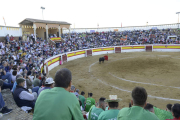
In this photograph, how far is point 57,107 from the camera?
66.4 inches

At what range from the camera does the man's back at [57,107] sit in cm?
167

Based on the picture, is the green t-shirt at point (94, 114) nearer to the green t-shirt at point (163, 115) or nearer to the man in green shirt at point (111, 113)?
the man in green shirt at point (111, 113)

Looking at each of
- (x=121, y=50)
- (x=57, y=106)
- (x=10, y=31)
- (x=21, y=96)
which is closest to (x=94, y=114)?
(x=57, y=106)

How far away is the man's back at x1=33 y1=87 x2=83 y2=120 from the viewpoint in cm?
167

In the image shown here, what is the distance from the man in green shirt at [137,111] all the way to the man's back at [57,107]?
658mm

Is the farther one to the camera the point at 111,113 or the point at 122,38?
the point at 122,38

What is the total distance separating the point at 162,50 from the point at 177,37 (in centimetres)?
906

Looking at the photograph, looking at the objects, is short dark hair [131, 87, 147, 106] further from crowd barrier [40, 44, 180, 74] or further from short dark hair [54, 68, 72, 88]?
crowd barrier [40, 44, 180, 74]

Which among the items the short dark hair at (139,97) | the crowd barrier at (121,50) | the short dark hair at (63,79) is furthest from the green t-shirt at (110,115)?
the crowd barrier at (121,50)

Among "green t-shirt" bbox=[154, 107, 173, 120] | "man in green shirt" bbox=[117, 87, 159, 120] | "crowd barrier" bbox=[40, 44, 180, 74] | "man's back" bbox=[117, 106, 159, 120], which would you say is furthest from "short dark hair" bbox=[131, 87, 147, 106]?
"crowd barrier" bbox=[40, 44, 180, 74]

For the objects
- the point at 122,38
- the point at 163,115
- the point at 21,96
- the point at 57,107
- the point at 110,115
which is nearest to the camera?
the point at 57,107

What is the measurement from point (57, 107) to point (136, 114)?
1056 mm

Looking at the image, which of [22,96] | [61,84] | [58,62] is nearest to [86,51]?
[58,62]

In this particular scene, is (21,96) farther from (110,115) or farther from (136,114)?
(136,114)
